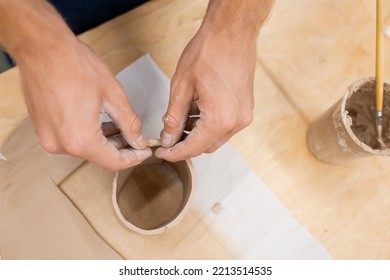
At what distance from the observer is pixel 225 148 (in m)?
0.72

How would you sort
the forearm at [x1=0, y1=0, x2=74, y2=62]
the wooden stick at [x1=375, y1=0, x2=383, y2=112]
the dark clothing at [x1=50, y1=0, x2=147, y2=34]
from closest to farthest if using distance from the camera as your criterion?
the forearm at [x1=0, y1=0, x2=74, y2=62], the wooden stick at [x1=375, y1=0, x2=383, y2=112], the dark clothing at [x1=50, y1=0, x2=147, y2=34]

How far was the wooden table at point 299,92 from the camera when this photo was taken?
704 mm

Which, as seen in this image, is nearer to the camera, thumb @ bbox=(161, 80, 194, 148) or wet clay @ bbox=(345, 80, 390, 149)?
thumb @ bbox=(161, 80, 194, 148)

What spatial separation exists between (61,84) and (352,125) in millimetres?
463

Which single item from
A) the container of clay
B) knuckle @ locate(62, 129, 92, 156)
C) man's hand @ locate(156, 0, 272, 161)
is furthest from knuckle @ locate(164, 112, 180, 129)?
the container of clay

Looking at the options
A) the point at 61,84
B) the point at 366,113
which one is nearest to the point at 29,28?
the point at 61,84

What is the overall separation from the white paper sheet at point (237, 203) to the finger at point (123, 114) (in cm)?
17

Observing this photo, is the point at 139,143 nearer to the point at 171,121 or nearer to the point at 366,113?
the point at 171,121

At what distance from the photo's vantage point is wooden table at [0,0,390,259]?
704 mm

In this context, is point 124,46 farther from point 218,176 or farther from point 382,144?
point 382,144

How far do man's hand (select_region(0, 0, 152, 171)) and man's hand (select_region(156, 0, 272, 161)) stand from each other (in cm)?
8

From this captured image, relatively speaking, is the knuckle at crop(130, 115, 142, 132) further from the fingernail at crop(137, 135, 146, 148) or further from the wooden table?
the wooden table

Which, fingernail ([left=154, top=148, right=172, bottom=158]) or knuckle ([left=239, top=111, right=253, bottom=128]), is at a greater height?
knuckle ([left=239, top=111, right=253, bottom=128])

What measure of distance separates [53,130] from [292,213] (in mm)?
427
